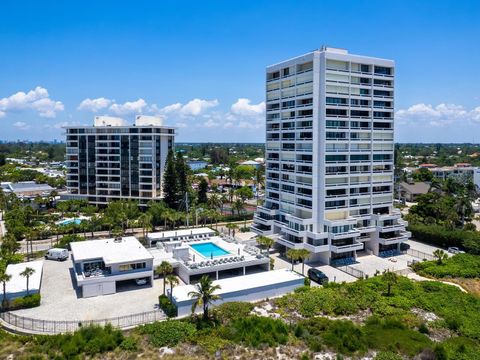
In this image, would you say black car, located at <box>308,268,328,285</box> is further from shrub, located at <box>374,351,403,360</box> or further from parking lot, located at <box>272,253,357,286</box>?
shrub, located at <box>374,351,403,360</box>

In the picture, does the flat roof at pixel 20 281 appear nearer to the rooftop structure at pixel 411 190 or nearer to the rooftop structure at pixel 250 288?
the rooftop structure at pixel 250 288

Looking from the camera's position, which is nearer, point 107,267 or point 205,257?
point 107,267

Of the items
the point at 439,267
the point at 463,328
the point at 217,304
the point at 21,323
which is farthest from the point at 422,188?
the point at 21,323

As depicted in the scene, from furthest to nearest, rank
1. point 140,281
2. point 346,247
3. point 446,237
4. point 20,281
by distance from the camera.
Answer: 1. point 446,237
2. point 346,247
3. point 140,281
4. point 20,281

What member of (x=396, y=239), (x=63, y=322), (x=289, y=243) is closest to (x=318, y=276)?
(x=289, y=243)

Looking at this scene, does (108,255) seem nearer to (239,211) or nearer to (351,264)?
(351,264)

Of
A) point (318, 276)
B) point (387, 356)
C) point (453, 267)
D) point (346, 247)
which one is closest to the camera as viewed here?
point (387, 356)

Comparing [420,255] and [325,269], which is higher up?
[420,255]

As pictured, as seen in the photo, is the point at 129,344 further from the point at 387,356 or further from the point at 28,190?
the point at 28,190
